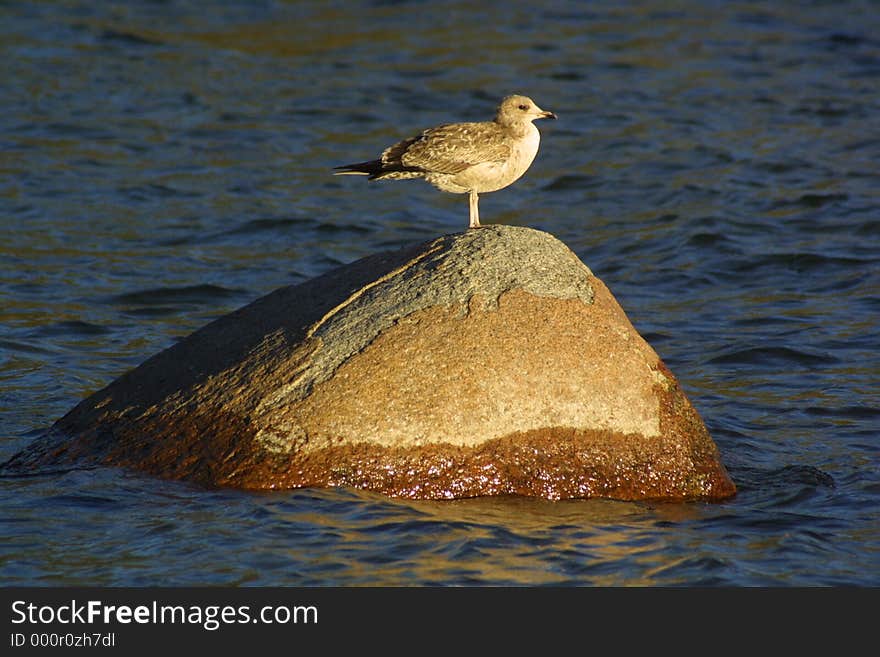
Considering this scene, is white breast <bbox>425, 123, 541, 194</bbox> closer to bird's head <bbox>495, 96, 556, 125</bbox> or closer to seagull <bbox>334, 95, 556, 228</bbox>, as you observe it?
seagull <bbox>334, 95, 556, 228</bbox>

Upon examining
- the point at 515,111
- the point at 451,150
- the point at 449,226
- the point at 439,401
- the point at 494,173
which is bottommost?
the point at 449,226

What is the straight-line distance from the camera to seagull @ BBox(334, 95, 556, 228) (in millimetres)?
Result: 7996

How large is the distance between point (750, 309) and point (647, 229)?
7.29ft

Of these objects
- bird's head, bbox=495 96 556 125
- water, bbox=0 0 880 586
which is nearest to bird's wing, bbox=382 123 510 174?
bird's head, bbox=495 96 556 125

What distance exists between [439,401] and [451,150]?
6.89 ft

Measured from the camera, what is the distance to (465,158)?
798 centimetres

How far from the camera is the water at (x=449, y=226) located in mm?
6176

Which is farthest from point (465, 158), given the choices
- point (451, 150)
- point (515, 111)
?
point (515, 111)

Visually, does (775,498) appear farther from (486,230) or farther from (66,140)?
(66,140)

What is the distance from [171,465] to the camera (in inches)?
260

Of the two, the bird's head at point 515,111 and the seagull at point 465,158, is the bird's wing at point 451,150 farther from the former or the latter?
the bird's head at point 515,111

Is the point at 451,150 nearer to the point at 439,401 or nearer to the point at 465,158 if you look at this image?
the point at 465,158

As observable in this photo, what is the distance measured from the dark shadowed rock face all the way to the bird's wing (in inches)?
40.2

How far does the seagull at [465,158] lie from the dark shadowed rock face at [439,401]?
101cm
